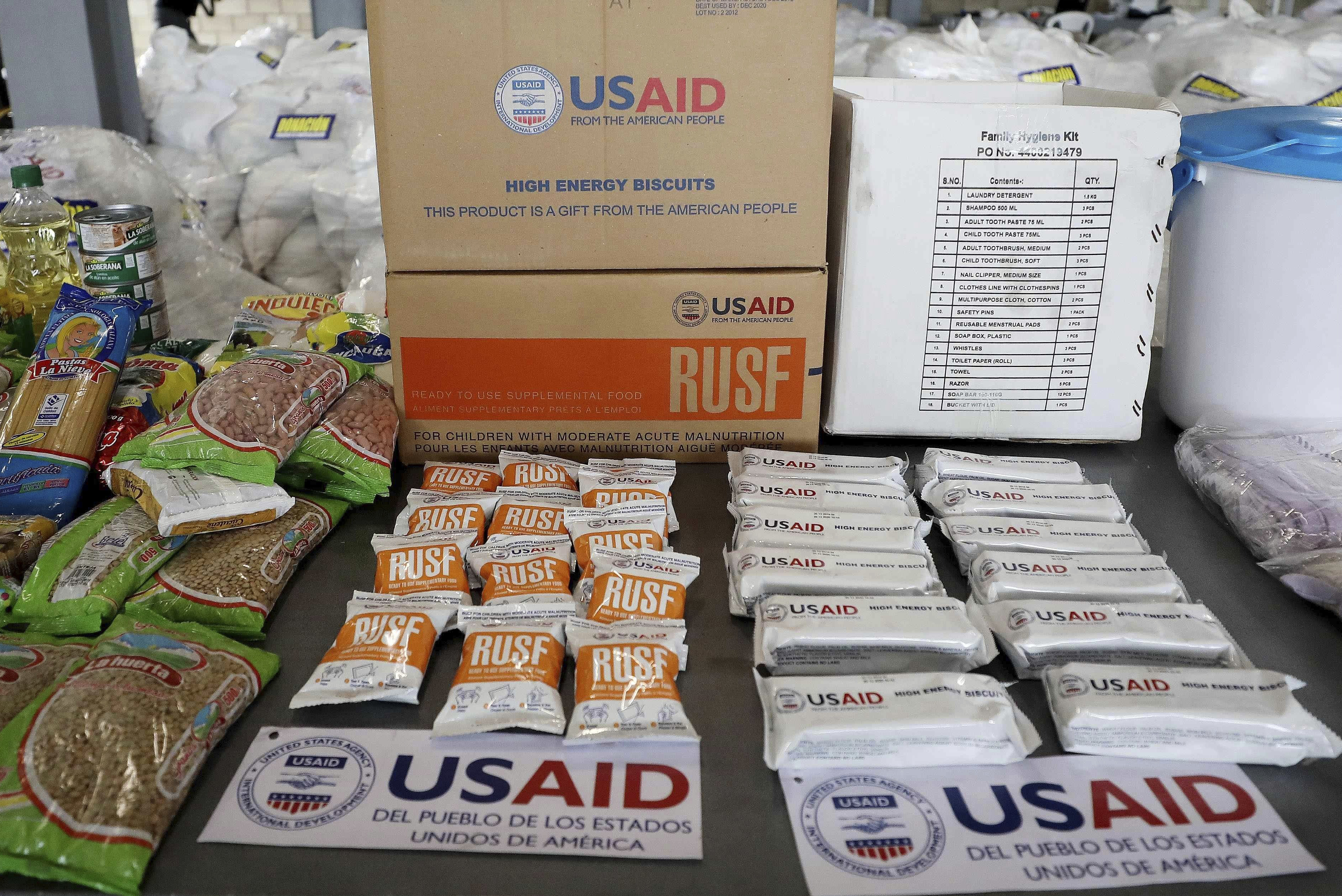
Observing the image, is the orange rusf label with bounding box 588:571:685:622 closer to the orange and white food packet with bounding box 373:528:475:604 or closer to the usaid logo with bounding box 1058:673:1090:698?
the orange and white food packet with bounding box 373:528:475:604

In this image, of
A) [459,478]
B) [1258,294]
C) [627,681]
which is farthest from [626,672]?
[1258,294]

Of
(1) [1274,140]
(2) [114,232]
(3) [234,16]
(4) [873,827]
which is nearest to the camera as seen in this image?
(4) [873,827]

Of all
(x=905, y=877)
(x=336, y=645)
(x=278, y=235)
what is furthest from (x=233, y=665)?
(x=278, y=235)


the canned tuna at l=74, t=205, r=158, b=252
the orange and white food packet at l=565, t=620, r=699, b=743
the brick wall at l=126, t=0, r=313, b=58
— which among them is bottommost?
the orange and white food packet at l=565, t=620, r=699, b=743

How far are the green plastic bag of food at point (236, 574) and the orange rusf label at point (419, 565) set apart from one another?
3.8 inches

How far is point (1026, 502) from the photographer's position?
1.17 metres

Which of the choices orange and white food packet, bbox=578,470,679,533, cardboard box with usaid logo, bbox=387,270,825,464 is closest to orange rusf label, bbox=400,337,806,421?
cardboard box with usaid logo, bbox=387,270,825,464

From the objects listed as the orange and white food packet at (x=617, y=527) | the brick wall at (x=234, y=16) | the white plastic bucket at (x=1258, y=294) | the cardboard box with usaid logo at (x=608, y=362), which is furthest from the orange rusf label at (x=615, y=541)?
the brick wall at (x=234, y=16)

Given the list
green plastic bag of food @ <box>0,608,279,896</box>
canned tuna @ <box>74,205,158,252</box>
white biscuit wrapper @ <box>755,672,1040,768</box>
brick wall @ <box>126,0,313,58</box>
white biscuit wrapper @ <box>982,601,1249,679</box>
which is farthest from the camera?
brick wall @ <box>126,0,313,58</box>

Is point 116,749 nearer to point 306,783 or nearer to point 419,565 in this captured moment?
point 306,783

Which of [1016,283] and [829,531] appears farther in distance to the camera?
[1016,283]

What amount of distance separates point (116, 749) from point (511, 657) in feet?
1.00

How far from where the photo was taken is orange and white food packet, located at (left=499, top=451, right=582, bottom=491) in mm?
1207

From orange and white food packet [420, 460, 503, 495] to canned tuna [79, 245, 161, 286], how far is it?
2.09ft
